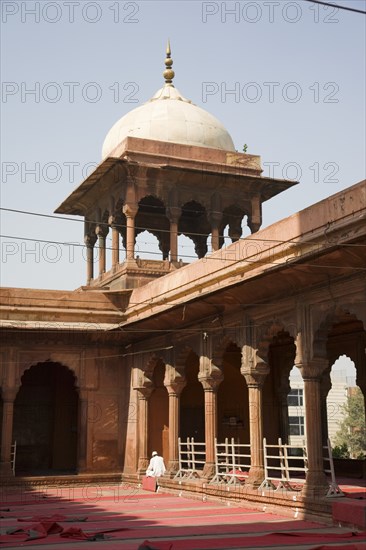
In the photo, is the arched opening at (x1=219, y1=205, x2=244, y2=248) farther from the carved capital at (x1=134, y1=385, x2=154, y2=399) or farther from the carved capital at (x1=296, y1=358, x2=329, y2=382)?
the carved capital at (x1=296, y1=358, x2=329, y2=382)

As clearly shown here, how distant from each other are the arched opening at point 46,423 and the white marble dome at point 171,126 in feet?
21.3

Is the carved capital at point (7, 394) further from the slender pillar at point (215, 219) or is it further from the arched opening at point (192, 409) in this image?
the slender pillar at point (215, 219)

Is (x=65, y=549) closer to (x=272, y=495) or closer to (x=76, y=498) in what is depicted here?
(x=272, y=495)

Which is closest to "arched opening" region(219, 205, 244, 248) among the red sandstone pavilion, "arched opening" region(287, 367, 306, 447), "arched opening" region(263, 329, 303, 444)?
the red sandstone pavilion

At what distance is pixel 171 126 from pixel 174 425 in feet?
27.8

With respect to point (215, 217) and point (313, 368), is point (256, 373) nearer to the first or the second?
point (313, 368)

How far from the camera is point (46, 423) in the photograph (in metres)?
20.0

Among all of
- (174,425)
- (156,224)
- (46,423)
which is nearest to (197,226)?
(156,224)

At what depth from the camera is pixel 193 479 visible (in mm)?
14922

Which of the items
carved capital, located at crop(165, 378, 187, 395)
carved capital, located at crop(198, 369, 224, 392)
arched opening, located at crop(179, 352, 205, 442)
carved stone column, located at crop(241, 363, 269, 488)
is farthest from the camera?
arched opening, located at crop(179, 352, 205, 442)

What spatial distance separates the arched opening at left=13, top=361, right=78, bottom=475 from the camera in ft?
64.7

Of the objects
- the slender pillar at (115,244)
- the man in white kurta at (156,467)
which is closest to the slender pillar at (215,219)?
the slender pillar at (115,244)

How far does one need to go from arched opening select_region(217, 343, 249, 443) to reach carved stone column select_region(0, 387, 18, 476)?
5.06 m

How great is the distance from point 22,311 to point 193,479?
5531 mm
